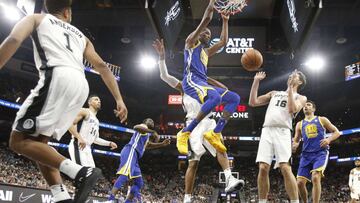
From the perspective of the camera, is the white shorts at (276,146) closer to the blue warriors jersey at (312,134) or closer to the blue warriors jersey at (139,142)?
the blue warriors jersey at (312,134)

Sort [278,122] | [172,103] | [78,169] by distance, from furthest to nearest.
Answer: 1. [172,103]
2. [278,122]
3. [78,169]

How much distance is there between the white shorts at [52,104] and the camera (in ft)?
9.59

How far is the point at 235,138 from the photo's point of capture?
28469 mm

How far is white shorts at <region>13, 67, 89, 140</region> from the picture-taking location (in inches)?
115

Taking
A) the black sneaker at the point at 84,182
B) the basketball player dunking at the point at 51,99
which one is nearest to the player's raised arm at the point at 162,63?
the basketball player dunking at the point at 51,99

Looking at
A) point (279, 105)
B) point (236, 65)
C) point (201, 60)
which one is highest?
point (236, 65)

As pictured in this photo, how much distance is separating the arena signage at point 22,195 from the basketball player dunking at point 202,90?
13.2ft

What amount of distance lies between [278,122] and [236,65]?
7018 millimetres

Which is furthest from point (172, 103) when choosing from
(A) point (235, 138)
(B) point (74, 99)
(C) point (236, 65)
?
(B) point (74, 99)

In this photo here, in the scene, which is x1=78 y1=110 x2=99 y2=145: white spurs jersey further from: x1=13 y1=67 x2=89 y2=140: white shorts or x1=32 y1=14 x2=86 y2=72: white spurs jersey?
x1=13 y1=67 x2=89 y2=140: white shorts

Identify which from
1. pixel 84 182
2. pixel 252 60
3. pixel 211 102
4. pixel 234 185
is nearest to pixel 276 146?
pixel 234 185

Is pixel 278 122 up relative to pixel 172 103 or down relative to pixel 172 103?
down

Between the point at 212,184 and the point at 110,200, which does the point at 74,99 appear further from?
the point at 212,184

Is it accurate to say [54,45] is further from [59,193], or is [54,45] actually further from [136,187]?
[136,187]
